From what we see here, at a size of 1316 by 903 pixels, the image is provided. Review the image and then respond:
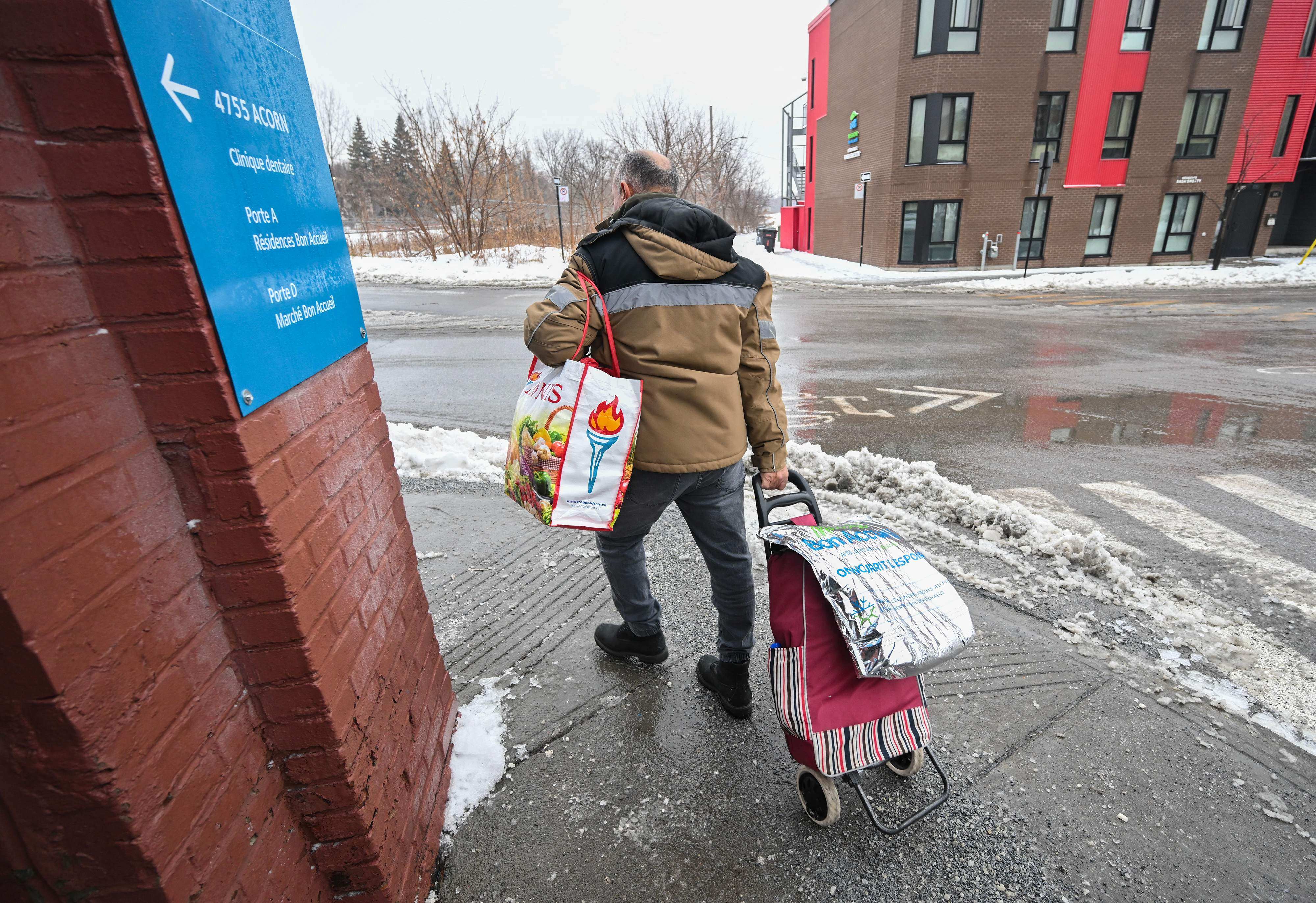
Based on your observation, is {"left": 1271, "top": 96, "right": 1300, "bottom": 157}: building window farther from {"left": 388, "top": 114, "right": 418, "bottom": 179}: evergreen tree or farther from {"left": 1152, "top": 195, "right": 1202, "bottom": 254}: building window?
{"left": 388, "top": 114, "right": 418, "bottom": 179}: evergreen tree

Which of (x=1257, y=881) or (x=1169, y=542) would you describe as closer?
(x=1257, y=881)

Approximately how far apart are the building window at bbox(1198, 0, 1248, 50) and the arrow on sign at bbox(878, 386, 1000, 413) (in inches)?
911

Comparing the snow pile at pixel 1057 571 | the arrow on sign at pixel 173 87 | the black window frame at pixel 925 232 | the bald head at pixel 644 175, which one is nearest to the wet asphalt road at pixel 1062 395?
the snow pile at pixel 1057 571

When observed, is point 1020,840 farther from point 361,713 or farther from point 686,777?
point 361,713

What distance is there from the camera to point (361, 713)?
162cm

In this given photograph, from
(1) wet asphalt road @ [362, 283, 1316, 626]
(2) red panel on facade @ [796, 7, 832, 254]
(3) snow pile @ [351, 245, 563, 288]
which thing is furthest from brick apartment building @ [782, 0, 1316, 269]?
(3) snow pile @ [351, 245, 563, 288]

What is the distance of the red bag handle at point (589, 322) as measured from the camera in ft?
6.63

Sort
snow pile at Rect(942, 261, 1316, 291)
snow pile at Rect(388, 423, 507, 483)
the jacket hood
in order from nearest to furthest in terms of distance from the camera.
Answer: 1. the jacket hood
2. snow pile at Rect(388, 423, 507, 483)
3. snow pile at Rect(942, 261, 1316, 291)

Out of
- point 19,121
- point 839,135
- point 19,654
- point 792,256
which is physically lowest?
point 792,256

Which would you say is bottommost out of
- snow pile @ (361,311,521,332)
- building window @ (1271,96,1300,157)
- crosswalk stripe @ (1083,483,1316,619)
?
crosswalk stripe @ (1083,483,1316,619)

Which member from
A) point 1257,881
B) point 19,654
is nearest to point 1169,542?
point 1257,881

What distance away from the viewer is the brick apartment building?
67.0ft

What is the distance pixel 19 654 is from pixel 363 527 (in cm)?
88

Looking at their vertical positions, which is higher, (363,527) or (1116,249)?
(363,527)
